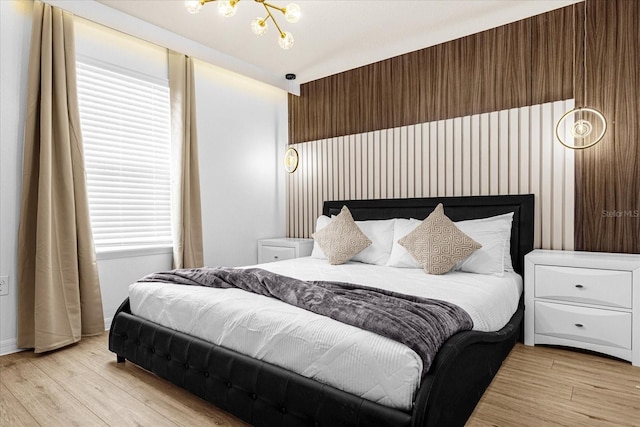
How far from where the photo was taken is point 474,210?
325 cm

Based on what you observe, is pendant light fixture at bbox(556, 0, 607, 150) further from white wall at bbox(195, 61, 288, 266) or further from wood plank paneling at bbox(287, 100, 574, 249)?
white wall at bbox(195, 61, 288, 266)

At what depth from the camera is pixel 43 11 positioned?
278 cm

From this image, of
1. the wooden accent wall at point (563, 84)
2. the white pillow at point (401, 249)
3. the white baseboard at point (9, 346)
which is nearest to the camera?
the white baseboard at point (9, 346)

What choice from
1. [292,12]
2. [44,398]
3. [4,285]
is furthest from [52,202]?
[292,12]

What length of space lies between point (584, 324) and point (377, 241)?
1583 millimetres

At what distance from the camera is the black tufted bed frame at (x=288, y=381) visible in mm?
1351

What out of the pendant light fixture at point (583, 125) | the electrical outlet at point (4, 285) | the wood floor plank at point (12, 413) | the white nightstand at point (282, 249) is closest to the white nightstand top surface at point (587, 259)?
the pendant light fixture at point (583, 125)

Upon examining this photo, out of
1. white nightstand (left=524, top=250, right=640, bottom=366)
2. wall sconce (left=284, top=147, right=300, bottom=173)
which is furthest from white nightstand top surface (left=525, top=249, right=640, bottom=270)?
wall sconce (left=284, top=147, right=300, bottom=173)

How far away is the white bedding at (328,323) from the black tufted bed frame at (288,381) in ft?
0.15

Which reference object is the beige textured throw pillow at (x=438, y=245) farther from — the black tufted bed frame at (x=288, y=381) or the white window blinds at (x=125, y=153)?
the white window blinds at (x=125, y=153)

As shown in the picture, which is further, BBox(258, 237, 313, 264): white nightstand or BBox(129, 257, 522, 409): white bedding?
BBox(258, 237, 313, 264): white nightstand

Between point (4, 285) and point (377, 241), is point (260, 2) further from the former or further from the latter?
point (4, 285)

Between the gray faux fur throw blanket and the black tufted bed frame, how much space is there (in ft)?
0.25

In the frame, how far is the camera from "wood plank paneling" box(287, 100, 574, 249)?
118 inches
